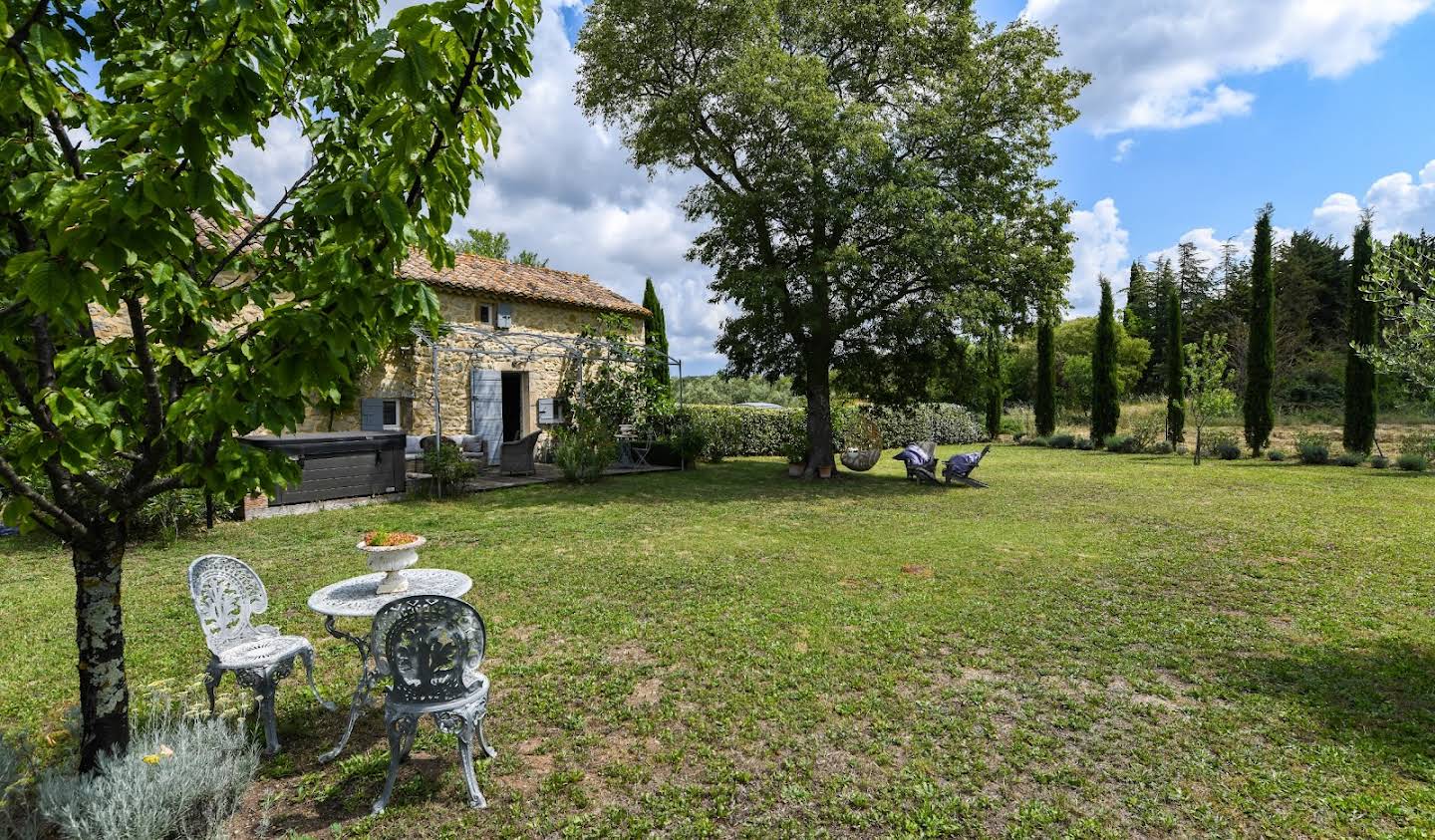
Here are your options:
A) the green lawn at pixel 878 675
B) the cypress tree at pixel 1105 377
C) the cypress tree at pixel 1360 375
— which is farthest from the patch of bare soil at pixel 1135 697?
the cypress tree at pixel 1105 377

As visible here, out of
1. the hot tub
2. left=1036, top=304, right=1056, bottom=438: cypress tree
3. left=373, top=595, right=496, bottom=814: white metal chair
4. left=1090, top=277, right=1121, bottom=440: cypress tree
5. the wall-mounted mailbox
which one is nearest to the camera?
left=373, top=595, right=496, bottom=814: white metal chair

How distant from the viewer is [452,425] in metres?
15.9

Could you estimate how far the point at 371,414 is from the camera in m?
14.6

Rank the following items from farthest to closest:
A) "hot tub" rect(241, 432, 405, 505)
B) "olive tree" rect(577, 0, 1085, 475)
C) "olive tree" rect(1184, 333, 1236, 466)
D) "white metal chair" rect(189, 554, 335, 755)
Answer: "olive tree" rect(1184, 333, 1236, 466) → "olive tree" rect(577, 0, 1085, 475) → "hot tub" rect(241, 432, 405, 505) → "white metal chair" rect(189, 554, 335, 755)

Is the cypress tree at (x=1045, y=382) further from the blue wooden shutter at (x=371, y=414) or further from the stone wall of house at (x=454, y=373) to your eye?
the blue wooden shutter at (x=371, y=414)

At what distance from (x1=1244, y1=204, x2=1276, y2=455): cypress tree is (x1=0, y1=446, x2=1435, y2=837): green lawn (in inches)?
460

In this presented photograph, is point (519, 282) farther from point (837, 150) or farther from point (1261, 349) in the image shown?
point (1261, 349)

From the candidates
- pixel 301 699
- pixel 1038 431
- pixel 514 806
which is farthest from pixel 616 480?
pixel 1038 431

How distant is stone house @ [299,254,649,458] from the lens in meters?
14.7

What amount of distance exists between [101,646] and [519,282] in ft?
52.0

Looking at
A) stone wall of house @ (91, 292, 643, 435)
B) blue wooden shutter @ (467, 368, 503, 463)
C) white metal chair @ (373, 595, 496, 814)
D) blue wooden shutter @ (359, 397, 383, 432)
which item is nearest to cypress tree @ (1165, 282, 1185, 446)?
stone wall of house @ (91, 292, 643, 435)

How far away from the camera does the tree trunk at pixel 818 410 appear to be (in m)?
15.5

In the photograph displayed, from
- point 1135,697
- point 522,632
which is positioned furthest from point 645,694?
point 1135,697

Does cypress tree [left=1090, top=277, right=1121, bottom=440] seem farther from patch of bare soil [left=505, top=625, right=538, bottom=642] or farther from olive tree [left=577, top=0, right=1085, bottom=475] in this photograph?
patch of bare soil [left=505, top=625, right=538, bottom=642]
